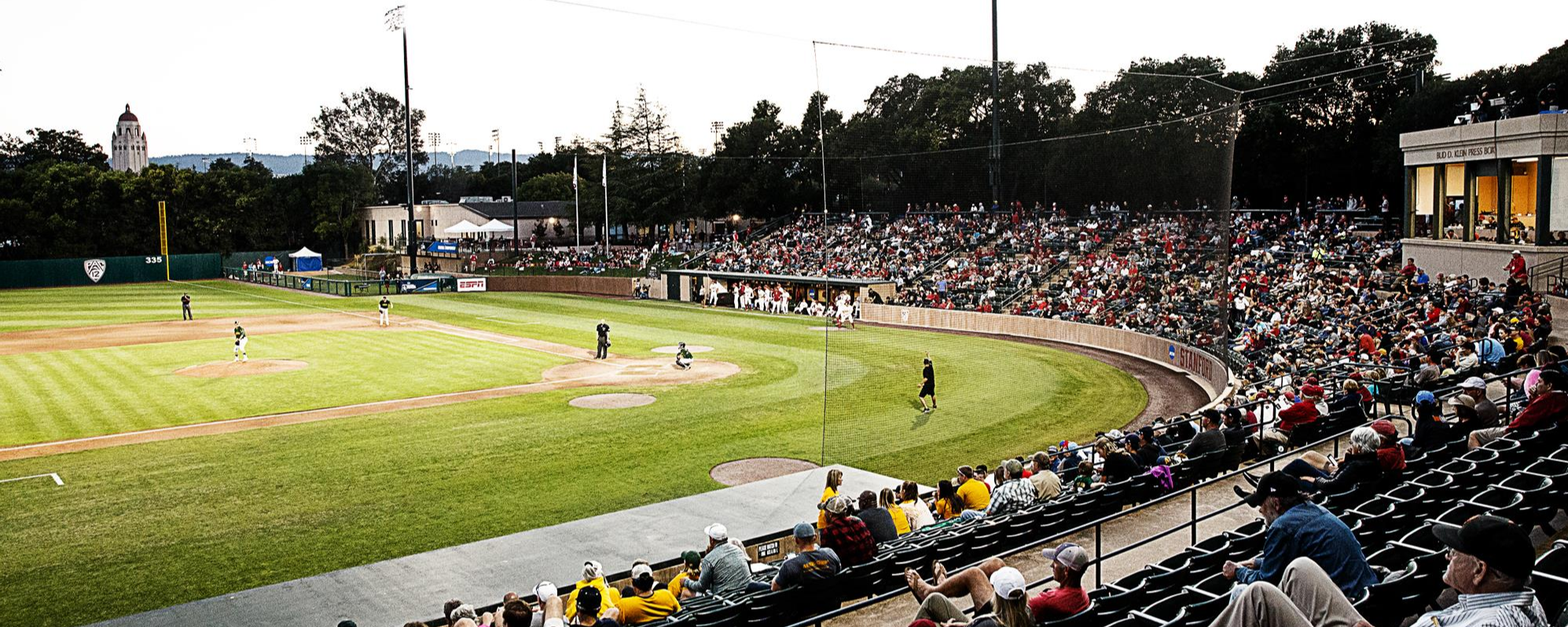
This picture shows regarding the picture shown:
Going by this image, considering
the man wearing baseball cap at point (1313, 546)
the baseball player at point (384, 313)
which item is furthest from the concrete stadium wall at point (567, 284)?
the man wearing baseball cap at point (1313, 546)

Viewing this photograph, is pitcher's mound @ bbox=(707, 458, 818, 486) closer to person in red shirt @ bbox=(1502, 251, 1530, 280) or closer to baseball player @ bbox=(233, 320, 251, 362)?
person in red shirt @ bbox=(1502, 251, 1530, 280)

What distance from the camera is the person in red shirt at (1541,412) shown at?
32.4ft

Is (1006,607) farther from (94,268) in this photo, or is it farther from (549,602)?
(94,268)

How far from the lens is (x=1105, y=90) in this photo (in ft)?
78.0

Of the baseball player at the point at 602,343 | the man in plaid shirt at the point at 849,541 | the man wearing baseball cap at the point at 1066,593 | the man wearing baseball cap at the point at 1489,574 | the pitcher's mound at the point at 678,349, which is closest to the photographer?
the man wearing baseball cap at the point at 1489,574

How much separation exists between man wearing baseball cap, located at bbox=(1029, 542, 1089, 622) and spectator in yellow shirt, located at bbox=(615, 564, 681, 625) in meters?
3.42

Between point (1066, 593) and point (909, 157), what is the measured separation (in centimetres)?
1928

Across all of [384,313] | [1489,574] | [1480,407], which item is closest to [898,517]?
[1480,407]

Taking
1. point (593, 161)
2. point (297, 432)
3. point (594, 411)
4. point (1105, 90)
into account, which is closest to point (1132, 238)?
point (1105, 90)

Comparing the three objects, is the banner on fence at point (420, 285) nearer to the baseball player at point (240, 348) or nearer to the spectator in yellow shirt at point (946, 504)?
the baseball player at point (240, 348)

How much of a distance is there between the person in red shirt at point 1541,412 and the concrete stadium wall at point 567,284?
50.0 meters

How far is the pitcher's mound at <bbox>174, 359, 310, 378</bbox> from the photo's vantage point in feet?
97.6

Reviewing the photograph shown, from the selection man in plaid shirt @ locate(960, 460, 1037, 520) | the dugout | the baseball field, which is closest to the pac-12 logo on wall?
the baseball field

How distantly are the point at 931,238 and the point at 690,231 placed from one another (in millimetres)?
56266
